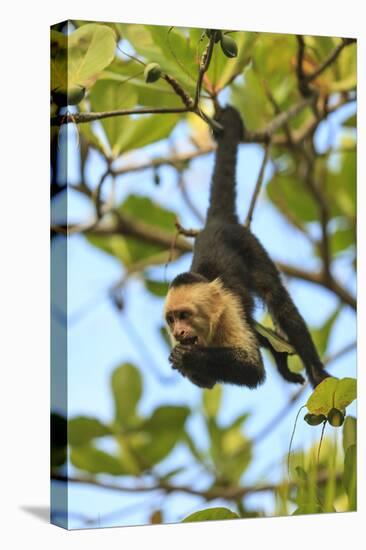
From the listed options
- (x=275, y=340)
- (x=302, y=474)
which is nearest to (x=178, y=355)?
(x=275, y=340)

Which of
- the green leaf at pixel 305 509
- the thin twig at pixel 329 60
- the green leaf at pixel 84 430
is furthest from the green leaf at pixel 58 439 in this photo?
the thin twig at pixel 329 60

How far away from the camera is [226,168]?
10.6 feet

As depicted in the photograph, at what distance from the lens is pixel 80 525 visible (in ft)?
9.87

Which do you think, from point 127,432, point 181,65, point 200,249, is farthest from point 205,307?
point 181,65

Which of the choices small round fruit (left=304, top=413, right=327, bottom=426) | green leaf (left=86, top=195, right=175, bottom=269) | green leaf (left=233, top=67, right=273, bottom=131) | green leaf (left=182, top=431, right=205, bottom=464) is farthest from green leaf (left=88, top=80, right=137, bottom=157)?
small round fruit (left=304, top=413, right=327, bottom=426)

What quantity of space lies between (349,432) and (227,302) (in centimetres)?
60

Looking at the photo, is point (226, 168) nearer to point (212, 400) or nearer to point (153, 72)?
point (153, 72)

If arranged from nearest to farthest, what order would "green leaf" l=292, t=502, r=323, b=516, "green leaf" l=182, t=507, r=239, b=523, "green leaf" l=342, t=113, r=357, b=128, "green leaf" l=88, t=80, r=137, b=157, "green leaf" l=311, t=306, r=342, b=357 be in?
"green leaf" l=88, t=80, r=137, b=157
"green leaf" l=182, t=507, r=239, b=523
"green leaf" l=292, t=502, r=323, b=516
"green leaf" l=311, t=306, r=342, b=357
"green leaf" l=342, t=113, r=357, b=128

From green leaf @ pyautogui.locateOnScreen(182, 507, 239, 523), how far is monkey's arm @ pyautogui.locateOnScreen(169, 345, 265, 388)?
0.35m

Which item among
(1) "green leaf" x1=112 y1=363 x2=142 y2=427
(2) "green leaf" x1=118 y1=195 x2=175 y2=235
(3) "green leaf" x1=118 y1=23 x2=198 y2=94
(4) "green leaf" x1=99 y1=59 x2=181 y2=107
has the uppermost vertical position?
(3) "green leaf" x1=118 y1=23 x2=198 y2=94

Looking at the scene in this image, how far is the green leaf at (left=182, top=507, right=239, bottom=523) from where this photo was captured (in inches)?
124

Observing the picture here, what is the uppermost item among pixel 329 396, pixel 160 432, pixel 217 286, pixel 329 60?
pixel 329 60

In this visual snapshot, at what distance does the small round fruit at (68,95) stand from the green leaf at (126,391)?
72 cm

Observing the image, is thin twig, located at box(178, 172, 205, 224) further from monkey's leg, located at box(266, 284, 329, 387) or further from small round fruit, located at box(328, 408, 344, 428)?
small round fruit, located at box(328, 408, 344, 428)
